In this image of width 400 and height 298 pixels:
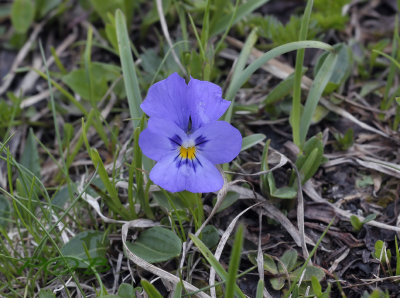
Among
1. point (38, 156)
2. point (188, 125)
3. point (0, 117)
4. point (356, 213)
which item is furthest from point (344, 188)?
point (0, 117)

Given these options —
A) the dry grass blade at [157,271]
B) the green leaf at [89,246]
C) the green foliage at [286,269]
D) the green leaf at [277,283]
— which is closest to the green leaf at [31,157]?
the green leaf at [89,246]

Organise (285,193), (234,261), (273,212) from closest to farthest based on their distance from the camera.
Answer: (234,261)
(285,193)
(273,212)

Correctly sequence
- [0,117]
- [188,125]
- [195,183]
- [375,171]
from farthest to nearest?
1. [0,117]
2. [375,171]
3. [188,125]
4. [195,183]

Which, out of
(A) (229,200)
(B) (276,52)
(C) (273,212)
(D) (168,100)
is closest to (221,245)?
(A) (229,200)

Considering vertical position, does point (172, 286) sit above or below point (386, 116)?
below

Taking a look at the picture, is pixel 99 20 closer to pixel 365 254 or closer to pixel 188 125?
pixel 188 125

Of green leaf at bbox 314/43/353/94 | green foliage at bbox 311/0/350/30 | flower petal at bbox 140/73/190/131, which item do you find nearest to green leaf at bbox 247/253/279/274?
flower petal at bbox 140/73/190/131

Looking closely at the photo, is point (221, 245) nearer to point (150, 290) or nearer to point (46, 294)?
point (150, 290)
